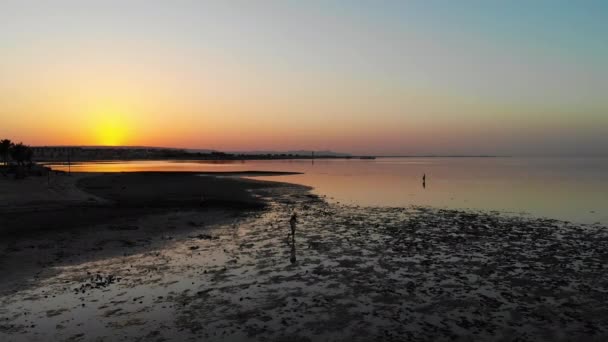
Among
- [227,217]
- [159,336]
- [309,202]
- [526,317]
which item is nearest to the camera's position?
[159,336]

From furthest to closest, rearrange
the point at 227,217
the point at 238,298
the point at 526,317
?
the point at 227,217
the point at 238,298
the point at 526,317

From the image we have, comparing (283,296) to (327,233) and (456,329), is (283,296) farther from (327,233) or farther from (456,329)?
(327,233)

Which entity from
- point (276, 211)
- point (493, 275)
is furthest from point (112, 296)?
point (276, 211)

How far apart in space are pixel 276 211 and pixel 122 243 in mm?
16535

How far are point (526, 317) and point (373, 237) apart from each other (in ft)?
42.3

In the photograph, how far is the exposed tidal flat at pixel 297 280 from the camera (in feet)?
38.8

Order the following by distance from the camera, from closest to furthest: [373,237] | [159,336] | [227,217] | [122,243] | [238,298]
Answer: [159,336] → [238,298] → [122,243] → [373,237] → [227,217]

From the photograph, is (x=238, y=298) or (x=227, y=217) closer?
(x=238, y=298)

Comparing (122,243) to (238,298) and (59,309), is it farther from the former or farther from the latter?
(238,298)

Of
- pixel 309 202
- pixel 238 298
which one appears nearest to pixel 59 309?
pixel 238 298

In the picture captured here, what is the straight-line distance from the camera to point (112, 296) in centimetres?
1427

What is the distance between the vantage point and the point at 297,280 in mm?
16406

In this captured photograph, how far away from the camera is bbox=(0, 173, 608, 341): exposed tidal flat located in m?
11.8

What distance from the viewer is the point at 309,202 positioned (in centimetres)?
4428
